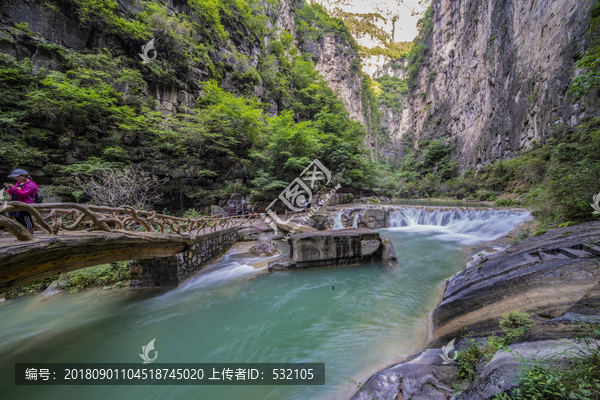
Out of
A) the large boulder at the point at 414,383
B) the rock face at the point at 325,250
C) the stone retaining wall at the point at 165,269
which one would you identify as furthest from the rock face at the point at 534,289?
the stone retaining wall at the point at 165,269

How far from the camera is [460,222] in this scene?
10992 mm

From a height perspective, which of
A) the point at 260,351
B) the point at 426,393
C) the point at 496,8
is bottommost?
the point at 260,351

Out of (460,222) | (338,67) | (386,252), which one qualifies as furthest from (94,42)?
(338,67)

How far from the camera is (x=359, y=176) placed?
17562mm

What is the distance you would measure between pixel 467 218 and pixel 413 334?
35.2 feet

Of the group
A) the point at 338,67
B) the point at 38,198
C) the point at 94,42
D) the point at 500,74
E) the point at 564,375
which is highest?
the point at 338,67

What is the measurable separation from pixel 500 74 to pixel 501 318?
26997 mm

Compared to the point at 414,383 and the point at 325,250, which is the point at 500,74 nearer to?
the point at 325,250

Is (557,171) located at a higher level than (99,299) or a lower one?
higher

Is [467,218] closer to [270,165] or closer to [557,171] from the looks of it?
[557,171]

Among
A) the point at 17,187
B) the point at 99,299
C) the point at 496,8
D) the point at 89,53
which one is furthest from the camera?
the point at 496,8

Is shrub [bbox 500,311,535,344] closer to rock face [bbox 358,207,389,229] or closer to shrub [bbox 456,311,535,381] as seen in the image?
shrub [bbox 456,311,535,381]

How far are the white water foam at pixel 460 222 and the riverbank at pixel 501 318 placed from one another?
6.18m

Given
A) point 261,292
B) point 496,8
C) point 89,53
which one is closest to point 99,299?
point 261,292
